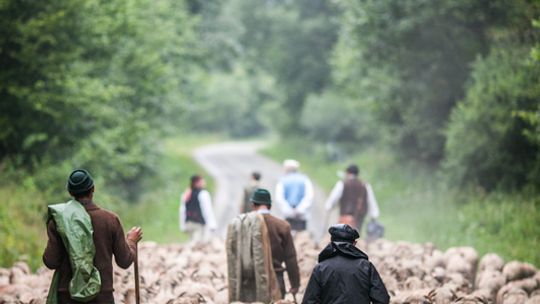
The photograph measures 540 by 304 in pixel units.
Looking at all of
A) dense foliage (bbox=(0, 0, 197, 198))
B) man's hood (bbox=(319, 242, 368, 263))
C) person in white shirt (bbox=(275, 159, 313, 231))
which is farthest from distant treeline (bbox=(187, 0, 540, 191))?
man's hood (bbox=(319, 242, 368, 263))

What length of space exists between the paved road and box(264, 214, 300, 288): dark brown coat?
6567mm

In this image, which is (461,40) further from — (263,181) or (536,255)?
(263,181)

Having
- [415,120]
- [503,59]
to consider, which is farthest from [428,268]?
[415,120]

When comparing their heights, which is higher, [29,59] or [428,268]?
[29,59]

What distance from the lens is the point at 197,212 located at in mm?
15633

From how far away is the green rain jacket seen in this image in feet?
23.0

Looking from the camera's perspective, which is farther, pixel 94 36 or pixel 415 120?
pixel 415 120

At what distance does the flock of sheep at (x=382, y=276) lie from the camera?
10219mm

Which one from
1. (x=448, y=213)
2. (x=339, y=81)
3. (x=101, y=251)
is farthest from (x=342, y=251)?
(x=339, y=81)

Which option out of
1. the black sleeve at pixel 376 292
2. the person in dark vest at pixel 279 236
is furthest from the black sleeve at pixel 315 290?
the person in dark vest at pixel 279 236

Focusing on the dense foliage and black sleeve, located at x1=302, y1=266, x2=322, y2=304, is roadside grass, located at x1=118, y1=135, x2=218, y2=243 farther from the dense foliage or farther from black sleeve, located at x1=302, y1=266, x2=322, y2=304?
black sleeve, located at x1=302, y1=266, x2=322, y2=304

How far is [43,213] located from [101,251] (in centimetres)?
1095

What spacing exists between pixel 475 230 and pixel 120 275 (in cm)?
980

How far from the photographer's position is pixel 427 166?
27219mm
